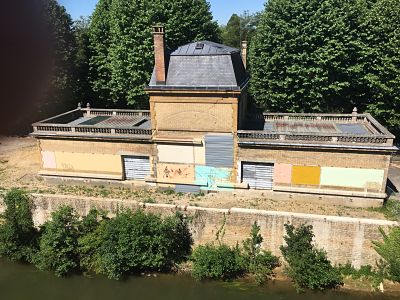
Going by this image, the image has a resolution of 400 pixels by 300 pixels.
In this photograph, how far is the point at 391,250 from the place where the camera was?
17.2m

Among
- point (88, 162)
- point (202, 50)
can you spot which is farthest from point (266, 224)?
point (88, 162)

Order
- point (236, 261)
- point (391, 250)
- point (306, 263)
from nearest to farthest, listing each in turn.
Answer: point (391, 250), point (306, 263), point (236, 261)

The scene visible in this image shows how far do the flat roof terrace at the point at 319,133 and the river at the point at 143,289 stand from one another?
7.60m

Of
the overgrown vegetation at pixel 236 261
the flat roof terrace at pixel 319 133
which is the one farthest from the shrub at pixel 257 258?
the flat roof terrace at pixel 319 133

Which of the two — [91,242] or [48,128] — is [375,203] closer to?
[91,242]

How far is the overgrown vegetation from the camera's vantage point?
59.9 feet

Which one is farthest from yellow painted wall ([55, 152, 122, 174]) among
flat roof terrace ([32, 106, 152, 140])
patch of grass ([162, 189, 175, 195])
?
patch of grass ([162, 189, 175, 195])

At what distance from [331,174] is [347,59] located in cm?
1187

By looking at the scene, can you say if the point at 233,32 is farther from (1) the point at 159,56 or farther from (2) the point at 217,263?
(2) the point at 217,263

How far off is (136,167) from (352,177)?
13004 mm

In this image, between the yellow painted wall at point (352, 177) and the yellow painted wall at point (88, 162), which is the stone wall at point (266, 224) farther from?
the yellow painted wall at point (88, 162)

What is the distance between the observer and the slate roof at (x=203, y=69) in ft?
69.8

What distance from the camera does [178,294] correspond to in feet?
59.0

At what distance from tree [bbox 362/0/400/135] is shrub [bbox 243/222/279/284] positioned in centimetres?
1577
